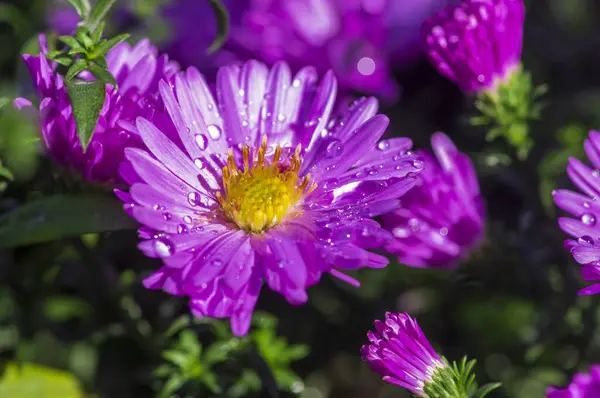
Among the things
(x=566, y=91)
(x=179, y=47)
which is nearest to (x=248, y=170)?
(x=179, y=47)

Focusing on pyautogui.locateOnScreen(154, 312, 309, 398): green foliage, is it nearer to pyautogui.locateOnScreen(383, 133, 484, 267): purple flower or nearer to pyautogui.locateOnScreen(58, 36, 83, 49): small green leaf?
pyautogui.locateOnScreen(383, 133, 484, 267): purple flower

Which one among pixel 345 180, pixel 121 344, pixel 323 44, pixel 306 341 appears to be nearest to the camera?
pixel 345 180

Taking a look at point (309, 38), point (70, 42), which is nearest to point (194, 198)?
point (70, 42)

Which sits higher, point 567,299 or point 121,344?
point 567,299

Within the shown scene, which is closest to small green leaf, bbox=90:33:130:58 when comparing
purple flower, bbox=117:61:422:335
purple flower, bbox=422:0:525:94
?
purple flower, bbox=117:61:422:335

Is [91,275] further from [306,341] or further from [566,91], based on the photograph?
[566,91]
